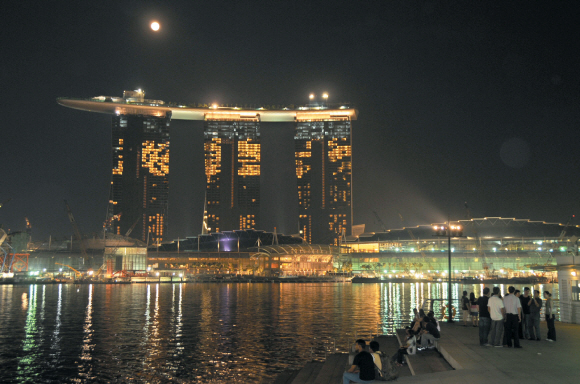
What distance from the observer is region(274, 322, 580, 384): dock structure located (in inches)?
498

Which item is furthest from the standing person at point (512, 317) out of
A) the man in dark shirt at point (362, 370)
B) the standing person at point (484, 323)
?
the man in dark shirt at point (362, 370)

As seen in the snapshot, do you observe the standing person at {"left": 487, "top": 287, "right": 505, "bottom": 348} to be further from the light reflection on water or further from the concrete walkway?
the light reflection on water

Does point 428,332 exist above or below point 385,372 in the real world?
above

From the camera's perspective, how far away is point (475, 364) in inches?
561

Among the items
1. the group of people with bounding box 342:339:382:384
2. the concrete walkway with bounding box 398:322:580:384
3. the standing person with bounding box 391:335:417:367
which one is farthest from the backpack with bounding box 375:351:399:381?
the standing person with bounding box 391:335:417:367

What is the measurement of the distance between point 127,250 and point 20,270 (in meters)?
37.5

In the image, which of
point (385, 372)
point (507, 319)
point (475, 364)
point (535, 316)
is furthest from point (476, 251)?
point (385, 372)

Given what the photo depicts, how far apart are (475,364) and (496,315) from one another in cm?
358

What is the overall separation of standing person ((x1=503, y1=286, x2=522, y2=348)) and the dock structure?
1.71 feet

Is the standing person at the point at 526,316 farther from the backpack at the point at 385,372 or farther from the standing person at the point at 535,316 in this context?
the backpack at the point at 385,372

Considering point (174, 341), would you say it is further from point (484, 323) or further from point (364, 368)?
point (364, 368)

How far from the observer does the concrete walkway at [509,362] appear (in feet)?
Result: 40.8

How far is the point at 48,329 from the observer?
3578cm

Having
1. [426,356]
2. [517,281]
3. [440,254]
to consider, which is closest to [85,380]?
[426,356]
